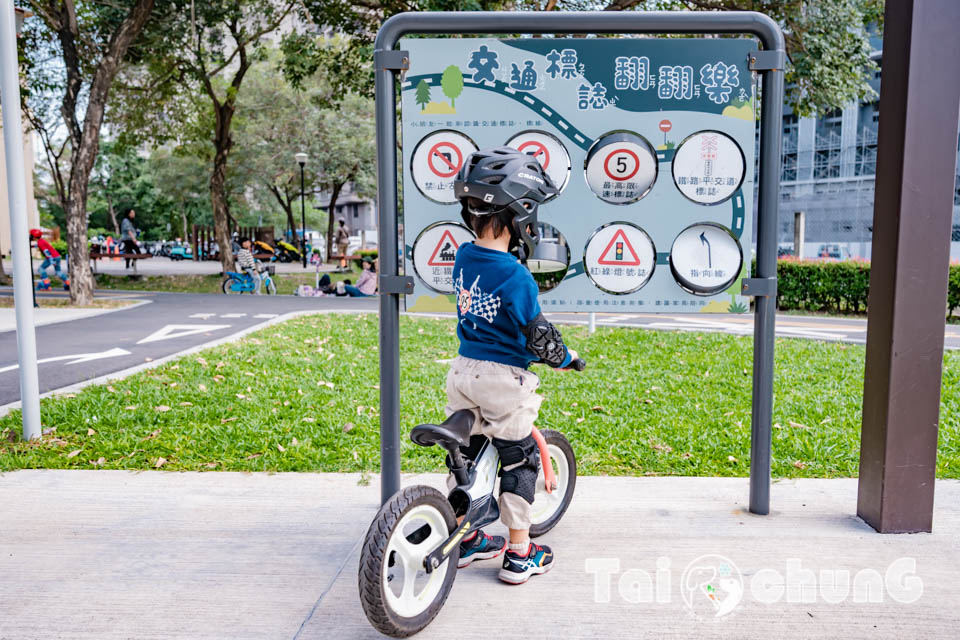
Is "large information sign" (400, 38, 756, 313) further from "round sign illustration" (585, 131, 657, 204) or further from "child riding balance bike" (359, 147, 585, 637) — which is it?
"child riding balance bike" (359, 147, 585, 637)

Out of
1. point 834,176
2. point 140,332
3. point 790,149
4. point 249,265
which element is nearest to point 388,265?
point 140,332

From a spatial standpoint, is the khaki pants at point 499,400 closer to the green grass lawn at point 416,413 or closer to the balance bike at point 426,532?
the balance bike at point 426,532

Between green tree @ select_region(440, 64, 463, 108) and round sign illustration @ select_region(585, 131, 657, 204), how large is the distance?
0.71m

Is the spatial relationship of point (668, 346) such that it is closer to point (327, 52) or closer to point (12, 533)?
point (12, 533)

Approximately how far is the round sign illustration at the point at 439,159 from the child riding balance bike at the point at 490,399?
76 centimetres

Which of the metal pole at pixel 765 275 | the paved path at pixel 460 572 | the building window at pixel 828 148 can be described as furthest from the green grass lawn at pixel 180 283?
the building window at pixel 828 148

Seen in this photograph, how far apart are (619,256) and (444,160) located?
98 centimetres

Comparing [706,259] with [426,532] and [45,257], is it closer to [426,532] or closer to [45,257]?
[426,532]

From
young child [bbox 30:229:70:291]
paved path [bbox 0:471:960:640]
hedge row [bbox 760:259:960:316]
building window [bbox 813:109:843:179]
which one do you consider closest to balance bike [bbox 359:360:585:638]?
paved path [bbox 0:471:960:640]

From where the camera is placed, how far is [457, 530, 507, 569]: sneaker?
125 inches

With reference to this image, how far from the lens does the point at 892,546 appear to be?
3.34 metres

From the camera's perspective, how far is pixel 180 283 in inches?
822

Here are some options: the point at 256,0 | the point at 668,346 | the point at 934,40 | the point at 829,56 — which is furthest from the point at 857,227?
the point at 934,40

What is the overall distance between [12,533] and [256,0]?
17.3 meters
